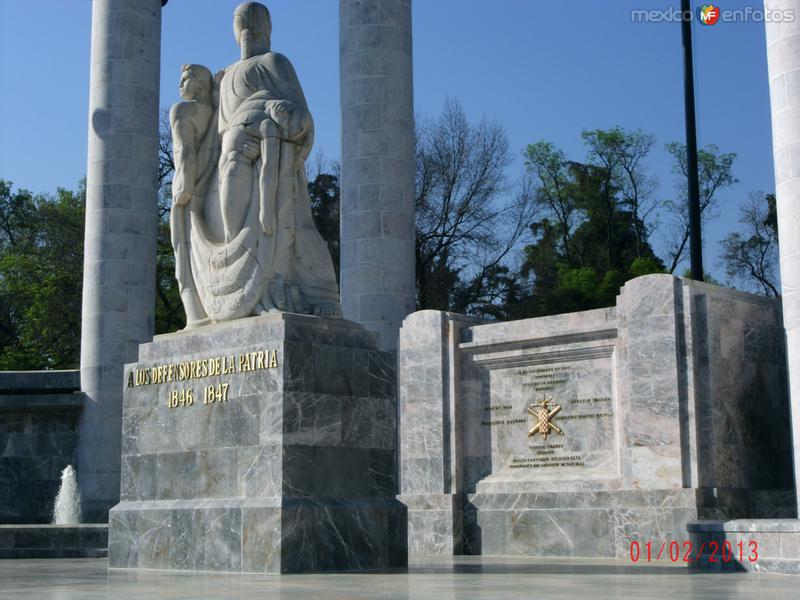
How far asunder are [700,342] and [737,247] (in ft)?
110

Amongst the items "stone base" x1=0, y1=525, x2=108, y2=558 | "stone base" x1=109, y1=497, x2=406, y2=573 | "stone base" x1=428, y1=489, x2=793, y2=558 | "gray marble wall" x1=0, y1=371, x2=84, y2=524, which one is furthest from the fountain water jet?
"stone base" x1=109, y1=497, x2=406, y2=573

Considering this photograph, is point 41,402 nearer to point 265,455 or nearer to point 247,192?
point 247,192

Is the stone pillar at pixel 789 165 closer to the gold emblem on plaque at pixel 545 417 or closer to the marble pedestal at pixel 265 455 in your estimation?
the gold emblem on plaque at pixel 545 417

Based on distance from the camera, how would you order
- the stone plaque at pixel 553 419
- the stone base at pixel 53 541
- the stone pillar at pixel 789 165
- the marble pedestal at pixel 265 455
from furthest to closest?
1. the stone base at pixel 53 541
2. the stone plaque at pixel 553 419
3. the stone pillar at pixel 789 165
4. the marble pedestal at pixel 265 455

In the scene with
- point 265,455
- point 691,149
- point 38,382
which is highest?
point 691,149

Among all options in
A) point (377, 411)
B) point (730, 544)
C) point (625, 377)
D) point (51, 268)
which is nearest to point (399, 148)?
point (625, 377)

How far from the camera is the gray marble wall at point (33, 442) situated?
24.1 meters

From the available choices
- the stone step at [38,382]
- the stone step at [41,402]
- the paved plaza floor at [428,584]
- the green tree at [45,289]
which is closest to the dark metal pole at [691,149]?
the paved plaza floor at [428,584]

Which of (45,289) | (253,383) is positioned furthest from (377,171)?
(45,289)

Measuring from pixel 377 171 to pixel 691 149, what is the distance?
6.40 meters

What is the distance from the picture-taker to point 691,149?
2275 centimetres

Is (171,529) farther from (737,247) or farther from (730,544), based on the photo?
(737,247)
